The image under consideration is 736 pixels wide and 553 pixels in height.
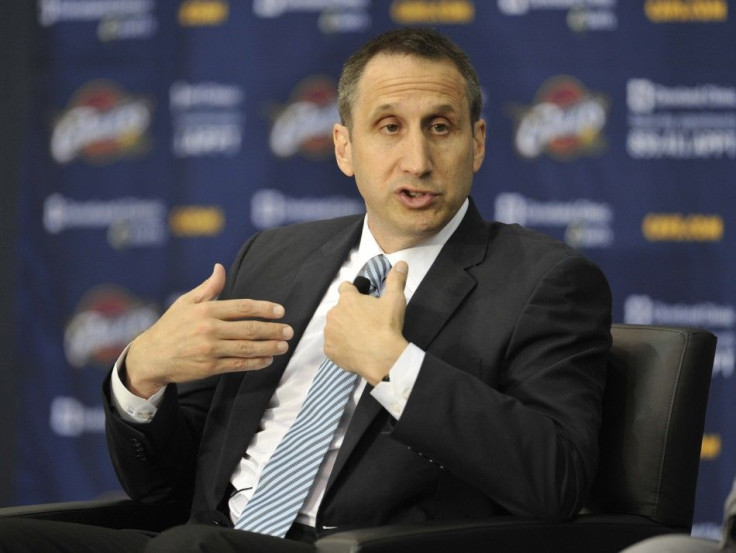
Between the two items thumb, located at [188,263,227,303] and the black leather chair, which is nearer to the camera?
the black leather chair

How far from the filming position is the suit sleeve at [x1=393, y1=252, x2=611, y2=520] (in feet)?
6.57

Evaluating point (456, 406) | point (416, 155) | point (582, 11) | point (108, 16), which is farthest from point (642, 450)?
point (108, 16)

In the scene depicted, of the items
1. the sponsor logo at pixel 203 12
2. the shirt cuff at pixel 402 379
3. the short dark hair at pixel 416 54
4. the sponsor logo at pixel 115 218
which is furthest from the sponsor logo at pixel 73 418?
the shirt cuff at pixel 402 379

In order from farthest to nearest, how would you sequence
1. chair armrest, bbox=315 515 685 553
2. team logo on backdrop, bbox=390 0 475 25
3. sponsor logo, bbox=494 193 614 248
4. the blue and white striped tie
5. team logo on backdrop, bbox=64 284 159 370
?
team logo on backdrop, bbox=64 284 159 370 → team logo on backdrop, bbox=390 0 475 25 → sponsor logo, bbox=494 193 614 248 → the blue and white striped tie → chair armrest, bbox=315 515 685 553

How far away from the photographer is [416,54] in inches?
98.9

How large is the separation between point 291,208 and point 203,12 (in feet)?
3.42

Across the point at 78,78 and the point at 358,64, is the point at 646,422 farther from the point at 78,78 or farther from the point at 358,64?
the point at 78,78

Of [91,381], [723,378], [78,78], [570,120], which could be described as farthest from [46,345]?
[723,378]

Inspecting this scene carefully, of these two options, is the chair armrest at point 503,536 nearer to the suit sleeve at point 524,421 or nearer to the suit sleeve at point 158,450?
the suit sleeve at point 524,421

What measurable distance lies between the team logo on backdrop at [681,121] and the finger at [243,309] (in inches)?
110

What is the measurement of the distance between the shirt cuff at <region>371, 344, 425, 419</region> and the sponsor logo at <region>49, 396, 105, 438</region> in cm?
321

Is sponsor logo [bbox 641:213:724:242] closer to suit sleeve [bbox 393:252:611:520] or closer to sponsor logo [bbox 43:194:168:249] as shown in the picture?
sponsor logo [bbox 43:194:168:249]

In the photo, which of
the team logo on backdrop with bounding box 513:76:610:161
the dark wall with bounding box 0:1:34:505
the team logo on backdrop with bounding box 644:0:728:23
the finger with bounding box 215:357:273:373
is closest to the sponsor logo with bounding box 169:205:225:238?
the dark wall with bounding box 0:1:34:505

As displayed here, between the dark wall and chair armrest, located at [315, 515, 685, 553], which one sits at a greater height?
the dark wall
